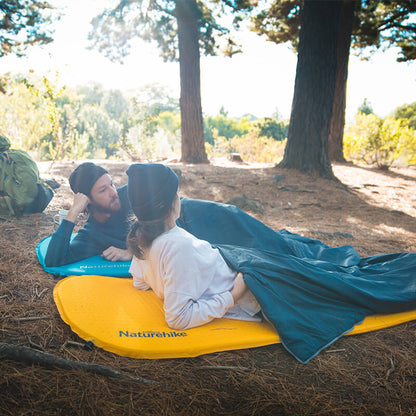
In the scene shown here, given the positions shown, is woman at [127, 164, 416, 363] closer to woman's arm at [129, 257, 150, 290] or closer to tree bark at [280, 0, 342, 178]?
woman's arm at [129, 257, 150, 290]

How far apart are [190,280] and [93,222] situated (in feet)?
4.94

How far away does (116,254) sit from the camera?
2688 mm

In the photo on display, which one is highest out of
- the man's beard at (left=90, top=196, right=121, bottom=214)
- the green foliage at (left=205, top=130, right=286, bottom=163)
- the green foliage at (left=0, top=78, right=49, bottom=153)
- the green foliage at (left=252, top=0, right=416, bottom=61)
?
the green foliage at (left=252, top=0, right=416, bottom=61)

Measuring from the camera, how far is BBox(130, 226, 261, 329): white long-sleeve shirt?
1.54 metres

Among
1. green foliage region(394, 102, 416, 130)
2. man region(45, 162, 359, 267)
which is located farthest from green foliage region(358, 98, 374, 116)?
man region(45, 162, 359, 267)

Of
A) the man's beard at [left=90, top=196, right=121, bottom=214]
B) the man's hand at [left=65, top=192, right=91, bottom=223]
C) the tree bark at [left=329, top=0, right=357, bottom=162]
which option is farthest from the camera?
the tree bark at [left=329, top=0, right=357, bottom=162]

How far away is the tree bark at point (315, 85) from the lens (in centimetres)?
555

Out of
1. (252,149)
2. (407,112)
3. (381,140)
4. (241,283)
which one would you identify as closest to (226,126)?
(407,112)

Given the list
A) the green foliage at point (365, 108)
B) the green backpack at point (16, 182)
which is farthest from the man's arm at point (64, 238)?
the green foliage at point (365, 108)

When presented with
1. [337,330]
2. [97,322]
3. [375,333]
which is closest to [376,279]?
[375,333]

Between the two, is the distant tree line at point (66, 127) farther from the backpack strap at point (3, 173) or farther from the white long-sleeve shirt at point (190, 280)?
the white long-sleeve shirt at point (190, 280)

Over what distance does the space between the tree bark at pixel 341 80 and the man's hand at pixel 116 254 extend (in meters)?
6.70

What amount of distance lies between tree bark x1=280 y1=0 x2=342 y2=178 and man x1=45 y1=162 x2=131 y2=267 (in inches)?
155

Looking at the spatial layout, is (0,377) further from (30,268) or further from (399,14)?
(399,14)
